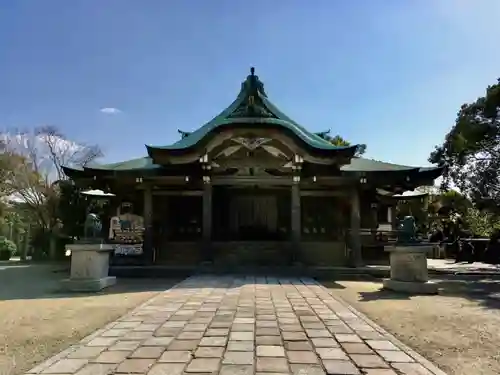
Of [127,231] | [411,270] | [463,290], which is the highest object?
[127,231]

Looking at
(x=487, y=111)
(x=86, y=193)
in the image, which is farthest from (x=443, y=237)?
(x=86, y=193)

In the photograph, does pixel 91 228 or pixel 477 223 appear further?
pixel 477 223

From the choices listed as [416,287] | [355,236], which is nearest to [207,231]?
[355,236]

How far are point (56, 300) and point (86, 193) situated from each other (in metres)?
11.4

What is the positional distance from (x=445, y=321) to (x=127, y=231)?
1122 cm

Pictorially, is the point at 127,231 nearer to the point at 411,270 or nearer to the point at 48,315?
the point at 48,315

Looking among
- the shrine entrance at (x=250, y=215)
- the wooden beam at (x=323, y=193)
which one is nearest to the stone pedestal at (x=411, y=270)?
the wooden beam at (x=323, y=193)

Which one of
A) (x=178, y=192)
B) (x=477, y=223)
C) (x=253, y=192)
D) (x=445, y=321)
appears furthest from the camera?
(x=477, y=223)

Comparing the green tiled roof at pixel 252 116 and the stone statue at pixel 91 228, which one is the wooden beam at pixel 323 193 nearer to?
the green tiled roof at pixel 252 116

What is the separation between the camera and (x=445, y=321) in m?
6.31

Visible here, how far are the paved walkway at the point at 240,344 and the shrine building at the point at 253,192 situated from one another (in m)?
6.49

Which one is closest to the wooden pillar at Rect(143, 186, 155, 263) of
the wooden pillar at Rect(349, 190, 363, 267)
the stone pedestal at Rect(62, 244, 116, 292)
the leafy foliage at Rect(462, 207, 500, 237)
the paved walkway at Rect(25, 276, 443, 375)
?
the stone pedestal at Rect(62, 244, 116, 292)

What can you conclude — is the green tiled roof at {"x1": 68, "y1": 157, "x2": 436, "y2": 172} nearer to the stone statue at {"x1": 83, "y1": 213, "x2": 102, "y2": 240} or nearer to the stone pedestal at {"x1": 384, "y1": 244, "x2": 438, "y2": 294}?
the stone statue at {"x1": 83, "y1": 213, "x2": 102, "y2": 240}

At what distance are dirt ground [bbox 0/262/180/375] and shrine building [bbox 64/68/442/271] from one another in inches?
157
